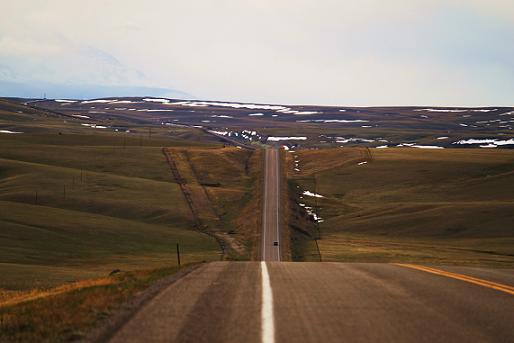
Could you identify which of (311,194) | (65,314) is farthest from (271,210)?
(65,314)

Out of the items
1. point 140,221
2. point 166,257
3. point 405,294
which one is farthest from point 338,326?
point 140,221

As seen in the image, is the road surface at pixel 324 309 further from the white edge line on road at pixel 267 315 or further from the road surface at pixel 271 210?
the road surface at pixel 271 210

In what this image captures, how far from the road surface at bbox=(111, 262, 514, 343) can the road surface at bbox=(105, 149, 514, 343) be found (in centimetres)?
2

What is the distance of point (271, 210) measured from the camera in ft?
362

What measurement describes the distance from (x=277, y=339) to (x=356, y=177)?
133578mm

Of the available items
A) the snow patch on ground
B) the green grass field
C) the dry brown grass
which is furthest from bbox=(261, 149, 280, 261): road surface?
the dry brown grass

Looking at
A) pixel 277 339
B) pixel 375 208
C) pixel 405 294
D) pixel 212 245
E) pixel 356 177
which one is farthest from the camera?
pixel 356 177

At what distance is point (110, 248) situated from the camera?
77.4 m

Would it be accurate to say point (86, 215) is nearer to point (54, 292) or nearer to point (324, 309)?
point (54, 292)

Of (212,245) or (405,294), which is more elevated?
(405,294)

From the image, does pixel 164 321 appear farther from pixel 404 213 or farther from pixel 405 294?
pixel 404 213

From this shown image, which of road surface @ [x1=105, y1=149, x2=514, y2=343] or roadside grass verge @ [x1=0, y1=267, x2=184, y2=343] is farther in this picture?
road surface @ [x1=105, y1=149, x2=514, y2=343]

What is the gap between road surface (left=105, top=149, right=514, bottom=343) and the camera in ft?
37.6

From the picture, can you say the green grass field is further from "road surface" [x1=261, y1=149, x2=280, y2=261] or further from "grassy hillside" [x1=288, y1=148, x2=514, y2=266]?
"grassy hillside" [x1=288, y1=148, x2=514, y2=266]
